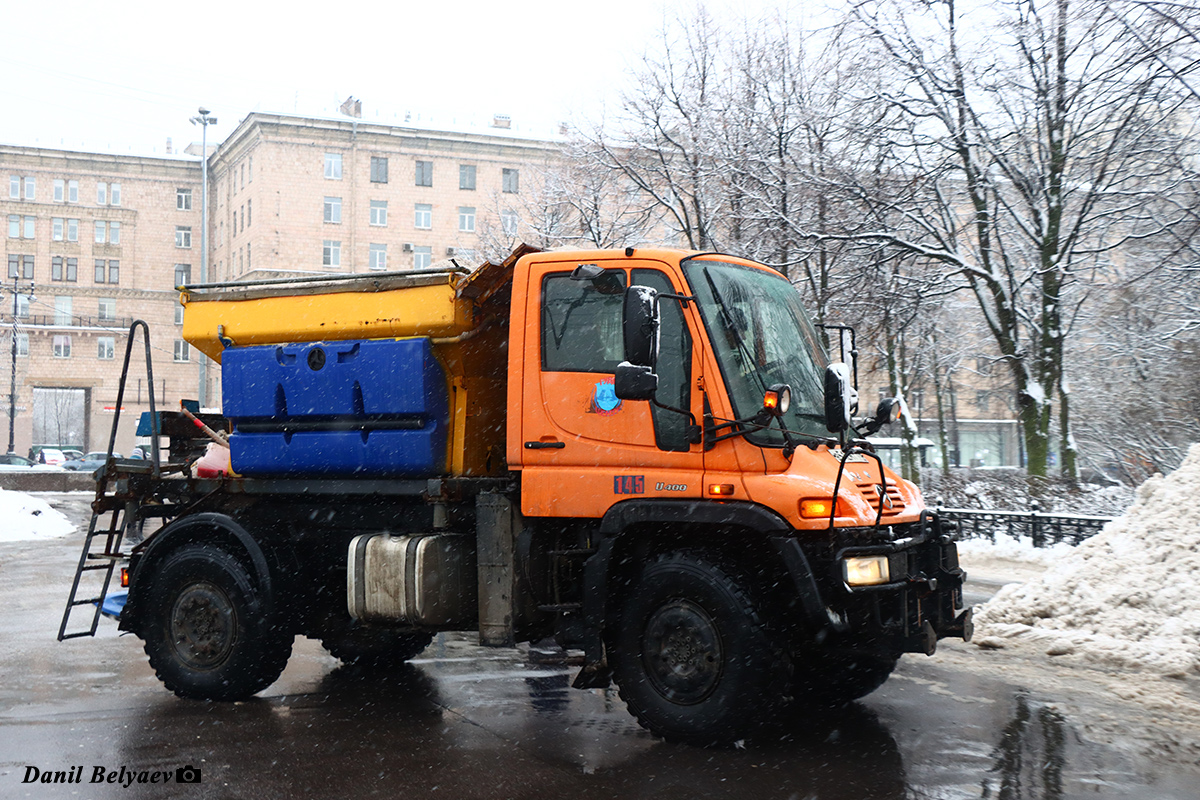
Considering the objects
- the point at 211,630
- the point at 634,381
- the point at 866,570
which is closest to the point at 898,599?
the point at 866,570

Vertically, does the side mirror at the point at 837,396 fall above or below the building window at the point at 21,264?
below

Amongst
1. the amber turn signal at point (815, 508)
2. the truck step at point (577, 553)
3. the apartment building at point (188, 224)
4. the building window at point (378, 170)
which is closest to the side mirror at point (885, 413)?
the amber turn signal at point (815, 508)

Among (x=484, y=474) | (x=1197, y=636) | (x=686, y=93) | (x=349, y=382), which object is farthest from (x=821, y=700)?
(x=686, y=93)

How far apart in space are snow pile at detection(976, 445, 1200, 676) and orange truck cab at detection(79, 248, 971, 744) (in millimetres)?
2637

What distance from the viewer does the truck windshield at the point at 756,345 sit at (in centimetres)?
636

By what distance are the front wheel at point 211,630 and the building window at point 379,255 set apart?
5677 cm

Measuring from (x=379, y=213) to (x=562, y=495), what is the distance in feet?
194

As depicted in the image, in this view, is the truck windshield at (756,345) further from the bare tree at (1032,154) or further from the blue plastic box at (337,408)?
the bare tree at (1032,154)

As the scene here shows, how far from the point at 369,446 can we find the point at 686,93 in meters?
21.3

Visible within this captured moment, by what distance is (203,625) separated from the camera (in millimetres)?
7781

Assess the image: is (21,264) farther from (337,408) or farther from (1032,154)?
(337,408)

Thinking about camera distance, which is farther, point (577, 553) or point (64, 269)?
point (64, 269)

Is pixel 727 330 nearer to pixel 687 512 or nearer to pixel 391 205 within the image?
pixel 687 512

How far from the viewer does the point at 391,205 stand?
209 ft
